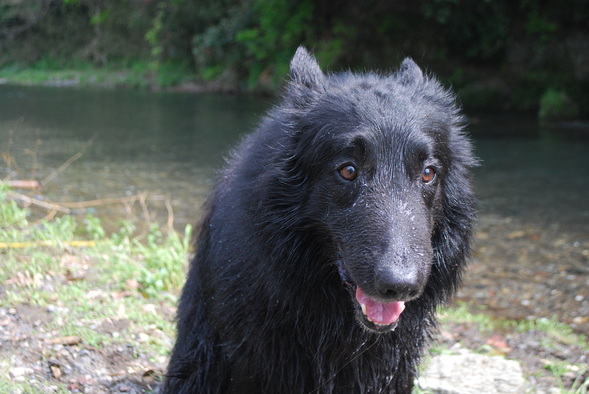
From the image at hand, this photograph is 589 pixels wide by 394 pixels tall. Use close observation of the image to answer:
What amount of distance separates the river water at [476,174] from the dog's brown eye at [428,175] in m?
3.81

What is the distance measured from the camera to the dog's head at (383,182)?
2465mm

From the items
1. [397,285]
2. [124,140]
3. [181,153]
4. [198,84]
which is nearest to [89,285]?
[397,285]

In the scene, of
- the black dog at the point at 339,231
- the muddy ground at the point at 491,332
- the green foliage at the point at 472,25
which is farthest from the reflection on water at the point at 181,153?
the green foliage at the point at 472,25

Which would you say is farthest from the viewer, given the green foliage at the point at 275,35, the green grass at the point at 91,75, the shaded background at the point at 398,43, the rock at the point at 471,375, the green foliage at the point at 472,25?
the green grass at the point at 91,75

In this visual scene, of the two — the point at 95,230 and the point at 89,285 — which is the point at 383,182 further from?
the point at 95,230

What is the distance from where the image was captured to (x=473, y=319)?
5.65 metres

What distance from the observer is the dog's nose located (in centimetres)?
231

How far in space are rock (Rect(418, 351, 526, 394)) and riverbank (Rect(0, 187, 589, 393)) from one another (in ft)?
0.46

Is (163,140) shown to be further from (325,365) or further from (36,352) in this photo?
(325,365)

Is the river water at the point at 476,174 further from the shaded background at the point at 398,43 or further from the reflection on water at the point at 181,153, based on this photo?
the shaded background at the point at 398,43

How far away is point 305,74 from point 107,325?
230 cm

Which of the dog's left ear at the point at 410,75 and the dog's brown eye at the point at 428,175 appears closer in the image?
the dog's brown eye at the point at 428,175

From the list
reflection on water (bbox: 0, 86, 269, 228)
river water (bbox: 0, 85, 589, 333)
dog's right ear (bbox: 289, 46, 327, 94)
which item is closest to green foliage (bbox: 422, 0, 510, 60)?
river water (bbox: 0, 85, 589, 333)

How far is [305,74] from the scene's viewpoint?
10.3ft
